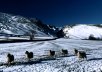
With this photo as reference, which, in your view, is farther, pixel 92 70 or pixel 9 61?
pixel 9 61

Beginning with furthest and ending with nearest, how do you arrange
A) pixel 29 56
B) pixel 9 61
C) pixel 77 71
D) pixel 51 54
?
pixel 51 54
pixel 29 56
pixel 9 61
pixel 77 71

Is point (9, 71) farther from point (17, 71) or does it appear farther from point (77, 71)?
point (77, 71)

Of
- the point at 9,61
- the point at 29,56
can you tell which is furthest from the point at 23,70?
the point at 29,56

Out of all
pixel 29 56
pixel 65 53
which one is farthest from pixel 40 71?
pixel 65 53

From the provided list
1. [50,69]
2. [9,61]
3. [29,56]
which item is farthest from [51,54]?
[50,69]

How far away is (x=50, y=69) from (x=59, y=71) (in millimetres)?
1594

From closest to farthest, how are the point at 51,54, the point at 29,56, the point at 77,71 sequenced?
the point at 77,71, the point at 29,56, the point at 51,54

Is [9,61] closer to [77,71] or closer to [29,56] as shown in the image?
[29,56]

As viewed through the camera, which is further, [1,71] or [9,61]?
[9,61]

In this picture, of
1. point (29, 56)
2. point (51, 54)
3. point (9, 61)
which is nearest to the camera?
point (9, 61)

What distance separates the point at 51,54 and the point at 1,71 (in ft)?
51.0

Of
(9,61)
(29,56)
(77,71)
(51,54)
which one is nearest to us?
(77,71)

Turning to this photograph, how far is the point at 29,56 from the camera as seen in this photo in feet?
Result: 114

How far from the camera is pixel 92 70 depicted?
25.0 metres
